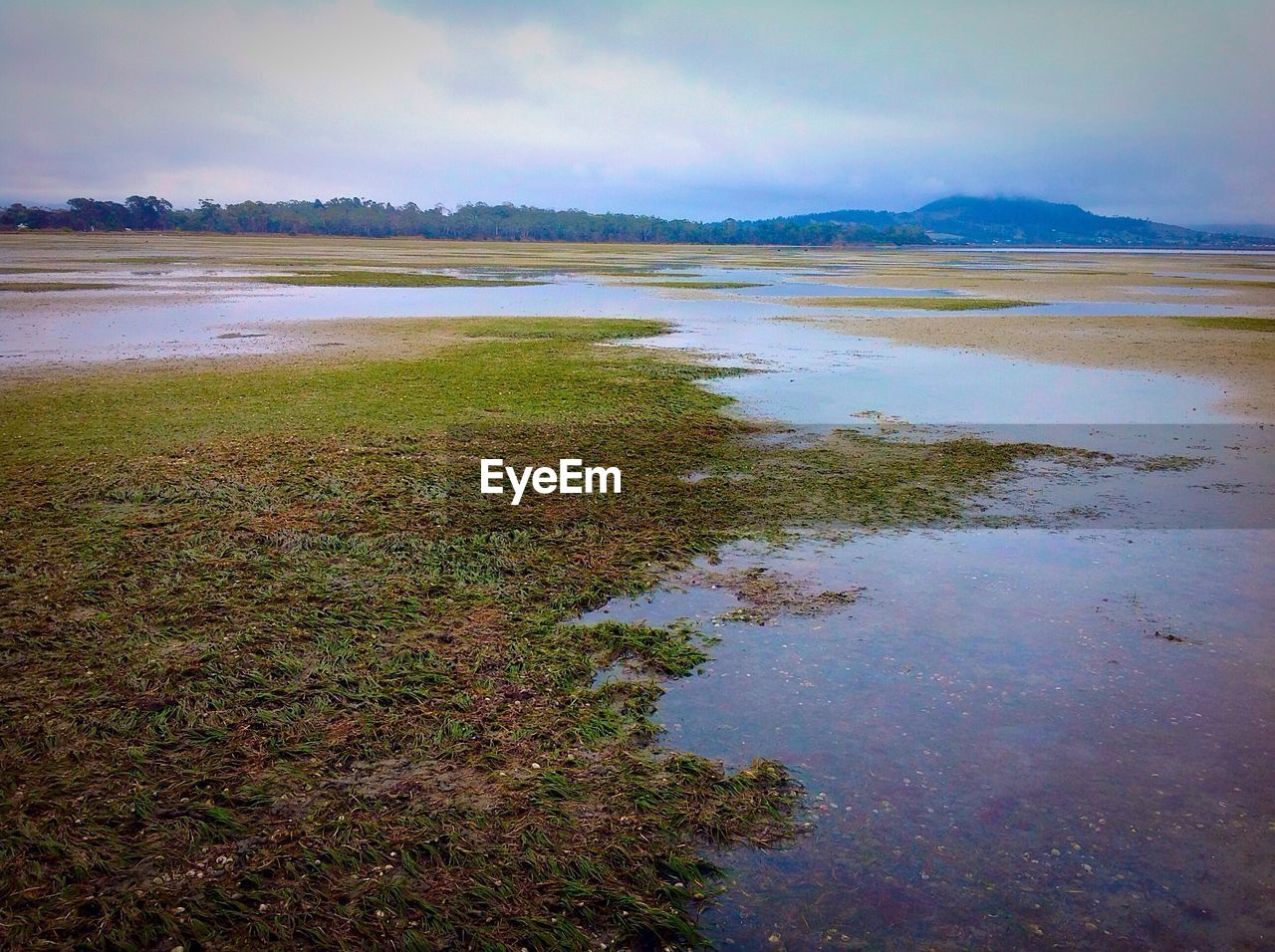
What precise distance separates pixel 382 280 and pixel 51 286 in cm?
1647

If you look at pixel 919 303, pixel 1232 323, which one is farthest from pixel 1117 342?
pixel 919 303

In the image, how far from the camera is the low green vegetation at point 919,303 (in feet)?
128

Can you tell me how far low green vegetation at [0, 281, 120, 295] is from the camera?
1580 inches

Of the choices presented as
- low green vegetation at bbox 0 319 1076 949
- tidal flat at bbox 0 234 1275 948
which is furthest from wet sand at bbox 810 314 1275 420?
low green vegetation at bbox 0 319 1076 949

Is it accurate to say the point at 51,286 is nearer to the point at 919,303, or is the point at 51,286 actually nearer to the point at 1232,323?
the point at 919,303

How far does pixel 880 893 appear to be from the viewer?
4.41m

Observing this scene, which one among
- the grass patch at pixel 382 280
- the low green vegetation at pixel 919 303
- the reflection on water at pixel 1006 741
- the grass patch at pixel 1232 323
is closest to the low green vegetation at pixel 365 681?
the reflection on water at pixel 1006 741

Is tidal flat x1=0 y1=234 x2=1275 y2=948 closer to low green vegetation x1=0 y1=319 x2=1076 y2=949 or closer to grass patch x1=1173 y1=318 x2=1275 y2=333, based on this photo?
low green vegetation x1=0 y1=319 x2=1076 y2=949

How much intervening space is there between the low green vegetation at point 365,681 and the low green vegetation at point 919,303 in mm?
27272

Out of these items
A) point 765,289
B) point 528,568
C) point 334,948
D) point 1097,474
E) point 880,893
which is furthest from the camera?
point 765,289

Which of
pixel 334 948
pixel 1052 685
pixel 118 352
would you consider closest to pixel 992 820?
pixel 1052 685

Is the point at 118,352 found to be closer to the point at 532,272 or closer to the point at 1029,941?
the point at 1029,941

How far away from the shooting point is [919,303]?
135 feet

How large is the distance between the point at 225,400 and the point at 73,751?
12.1 m
